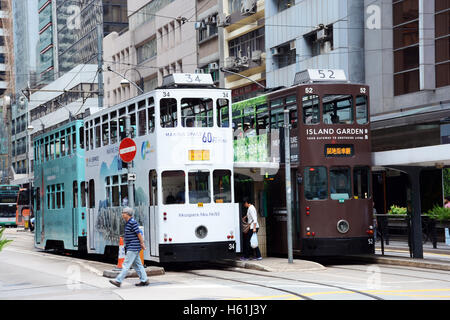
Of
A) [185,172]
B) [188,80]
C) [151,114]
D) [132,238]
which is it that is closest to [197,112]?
[188,80]

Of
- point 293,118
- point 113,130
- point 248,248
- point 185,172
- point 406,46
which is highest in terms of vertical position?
point 406,46

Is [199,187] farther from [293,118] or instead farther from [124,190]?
[293,118]

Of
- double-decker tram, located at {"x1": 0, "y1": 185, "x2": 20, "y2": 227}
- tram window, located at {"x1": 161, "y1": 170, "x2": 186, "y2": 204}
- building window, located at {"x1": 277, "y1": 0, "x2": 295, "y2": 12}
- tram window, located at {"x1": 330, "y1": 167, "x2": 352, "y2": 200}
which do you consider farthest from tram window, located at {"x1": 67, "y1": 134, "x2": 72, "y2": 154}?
double-decker tram, located at {"x1": 0, "y1": 185, "x2": 20, "y2": 227}

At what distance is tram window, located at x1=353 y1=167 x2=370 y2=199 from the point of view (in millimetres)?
22859

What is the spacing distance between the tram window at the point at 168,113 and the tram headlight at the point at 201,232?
2.51 metres

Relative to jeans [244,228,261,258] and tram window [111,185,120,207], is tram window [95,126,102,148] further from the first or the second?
jeans [244,228,261,258]

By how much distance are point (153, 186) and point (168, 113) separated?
69.7 inches

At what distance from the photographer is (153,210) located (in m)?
21.3

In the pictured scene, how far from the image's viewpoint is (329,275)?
19.2 m

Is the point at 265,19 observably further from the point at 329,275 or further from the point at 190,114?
the point at 329,275

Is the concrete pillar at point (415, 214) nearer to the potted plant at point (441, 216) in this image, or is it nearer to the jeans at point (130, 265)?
the potted plant at point (441, 216)

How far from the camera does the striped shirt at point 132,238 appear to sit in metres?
16.5

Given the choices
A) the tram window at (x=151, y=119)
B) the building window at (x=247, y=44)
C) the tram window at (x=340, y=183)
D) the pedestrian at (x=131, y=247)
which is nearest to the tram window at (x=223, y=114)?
the tram window at (x=151, y=119)

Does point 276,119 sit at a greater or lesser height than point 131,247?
greater
